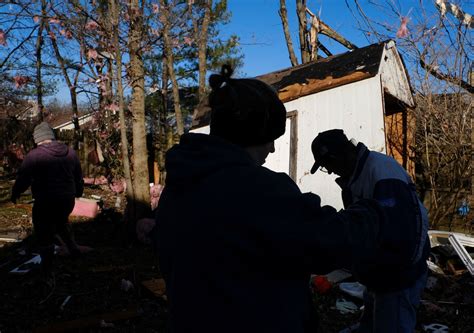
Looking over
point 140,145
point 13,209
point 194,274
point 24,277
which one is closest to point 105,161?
point 13,209

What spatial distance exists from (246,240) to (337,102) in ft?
18.2

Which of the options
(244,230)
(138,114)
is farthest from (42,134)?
(244,230)

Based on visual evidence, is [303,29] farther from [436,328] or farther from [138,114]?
[436,328]

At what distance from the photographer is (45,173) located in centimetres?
535

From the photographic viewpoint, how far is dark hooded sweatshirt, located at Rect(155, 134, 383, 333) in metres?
0.98

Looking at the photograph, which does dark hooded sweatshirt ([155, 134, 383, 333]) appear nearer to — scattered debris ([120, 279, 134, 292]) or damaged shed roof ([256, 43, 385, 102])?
scattered debris ([120, 279, 134, 292])

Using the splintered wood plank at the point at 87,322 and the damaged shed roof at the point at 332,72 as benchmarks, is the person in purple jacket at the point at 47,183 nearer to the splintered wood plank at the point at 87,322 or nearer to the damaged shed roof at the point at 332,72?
the splintered wood plank at the point at 87,322

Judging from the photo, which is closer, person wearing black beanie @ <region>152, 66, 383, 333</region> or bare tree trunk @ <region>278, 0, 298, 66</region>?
person wearing black beanie @ <region>152, 66, 383, 333</region>

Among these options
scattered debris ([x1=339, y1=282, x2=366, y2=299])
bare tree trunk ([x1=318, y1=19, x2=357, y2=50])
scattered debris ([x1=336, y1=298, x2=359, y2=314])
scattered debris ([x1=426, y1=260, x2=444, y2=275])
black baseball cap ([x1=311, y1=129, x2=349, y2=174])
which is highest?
bare tree trunk ([x1=318, y1=19, x2=357, y2=50])

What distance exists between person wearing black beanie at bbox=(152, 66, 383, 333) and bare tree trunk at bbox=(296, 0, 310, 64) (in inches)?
467

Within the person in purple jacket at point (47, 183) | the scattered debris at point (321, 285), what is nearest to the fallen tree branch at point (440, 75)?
the scattered debris at point (321, 285)

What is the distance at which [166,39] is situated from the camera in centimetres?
805

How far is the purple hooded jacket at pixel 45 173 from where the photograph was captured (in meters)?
5.31

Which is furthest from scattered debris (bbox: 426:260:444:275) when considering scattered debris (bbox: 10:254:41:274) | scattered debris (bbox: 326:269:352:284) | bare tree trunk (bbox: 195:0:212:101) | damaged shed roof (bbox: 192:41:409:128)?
bare tree trunk (bbox: 195:0:212:101)
